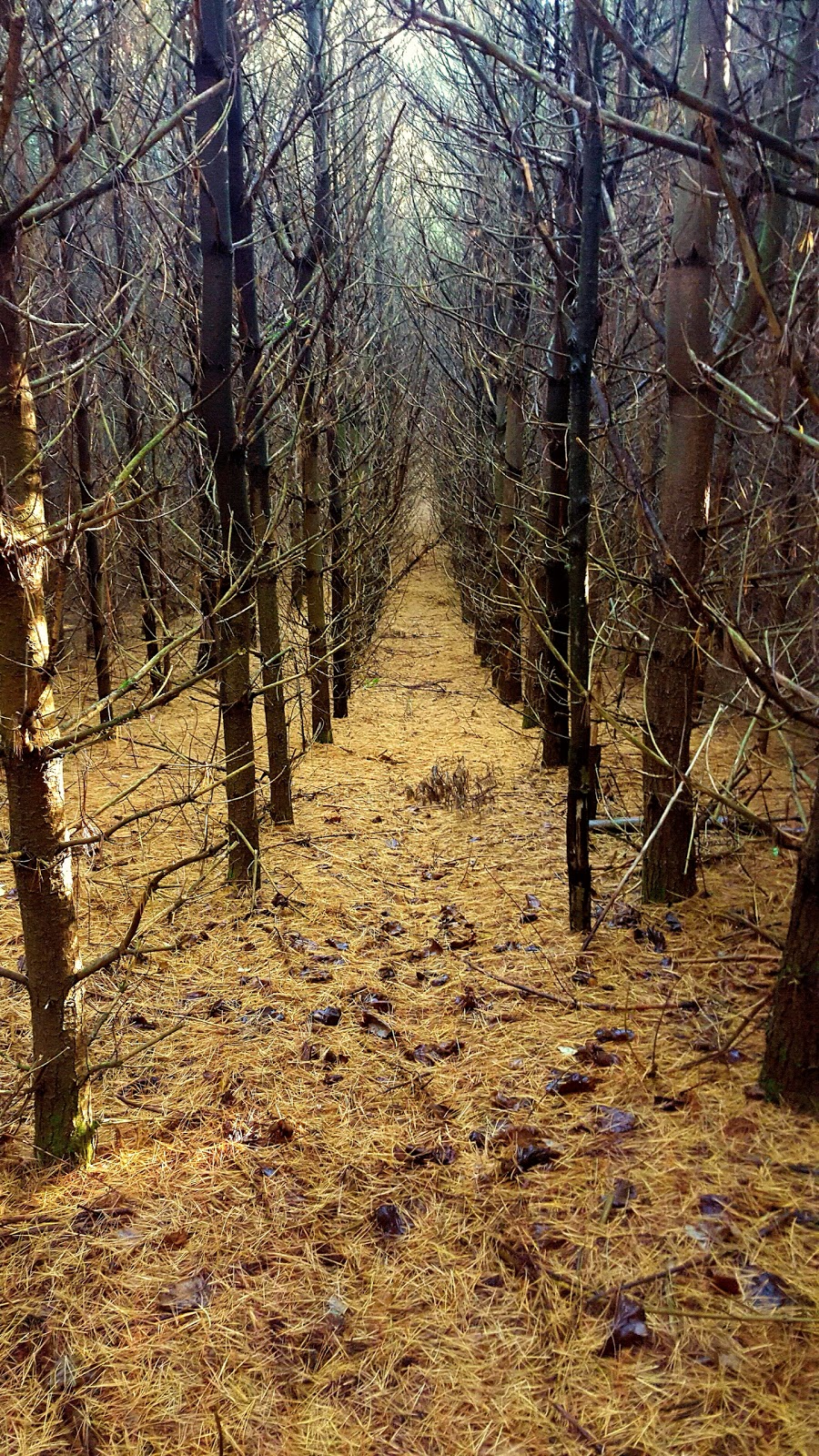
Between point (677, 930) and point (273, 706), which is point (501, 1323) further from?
point (273, 706)

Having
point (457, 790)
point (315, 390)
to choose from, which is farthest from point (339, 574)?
point (457, 790)

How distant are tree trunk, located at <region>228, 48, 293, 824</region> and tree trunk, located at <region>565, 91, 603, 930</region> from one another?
1.59 metres

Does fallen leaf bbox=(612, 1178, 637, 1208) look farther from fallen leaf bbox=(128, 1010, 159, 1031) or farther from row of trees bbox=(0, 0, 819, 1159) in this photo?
fallen leaf bbox=(128, 1010, 159, 1031)

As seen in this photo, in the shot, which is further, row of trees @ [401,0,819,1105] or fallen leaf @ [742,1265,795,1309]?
row of trees @ [401,0,819,1105]

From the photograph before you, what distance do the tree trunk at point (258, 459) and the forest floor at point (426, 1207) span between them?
5.24 ft

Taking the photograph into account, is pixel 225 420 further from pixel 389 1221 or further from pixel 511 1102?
pixel 389 1221

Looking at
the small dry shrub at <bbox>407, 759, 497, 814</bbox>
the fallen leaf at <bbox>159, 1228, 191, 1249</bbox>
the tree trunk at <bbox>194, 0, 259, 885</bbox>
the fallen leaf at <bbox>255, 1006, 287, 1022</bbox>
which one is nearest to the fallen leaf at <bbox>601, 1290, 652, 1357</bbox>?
the fallen leaf at <bbox>159, 1228, 191, 1249</bbox>

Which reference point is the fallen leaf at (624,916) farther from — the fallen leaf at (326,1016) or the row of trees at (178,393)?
the row of trees at (178,393)

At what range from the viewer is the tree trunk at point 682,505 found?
13.3 feet

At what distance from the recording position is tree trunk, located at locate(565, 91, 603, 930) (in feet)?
12.7

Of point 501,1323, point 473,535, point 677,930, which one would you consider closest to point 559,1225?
point 501,1323

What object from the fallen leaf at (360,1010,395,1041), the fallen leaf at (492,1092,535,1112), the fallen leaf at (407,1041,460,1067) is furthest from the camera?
the fallen leaf at (360,1010,395,1041)

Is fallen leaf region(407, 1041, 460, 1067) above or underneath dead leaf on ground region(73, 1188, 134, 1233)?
underneath

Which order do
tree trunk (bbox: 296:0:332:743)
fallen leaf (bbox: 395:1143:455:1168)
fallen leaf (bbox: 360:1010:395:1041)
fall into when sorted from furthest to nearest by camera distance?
1. tree trunk (bbox: 296:0:332:743)
2. fallen leaf (bbox: 360:1010:395:1041)
3. fallen leaf (bbox: 395:1143:455:1168)
